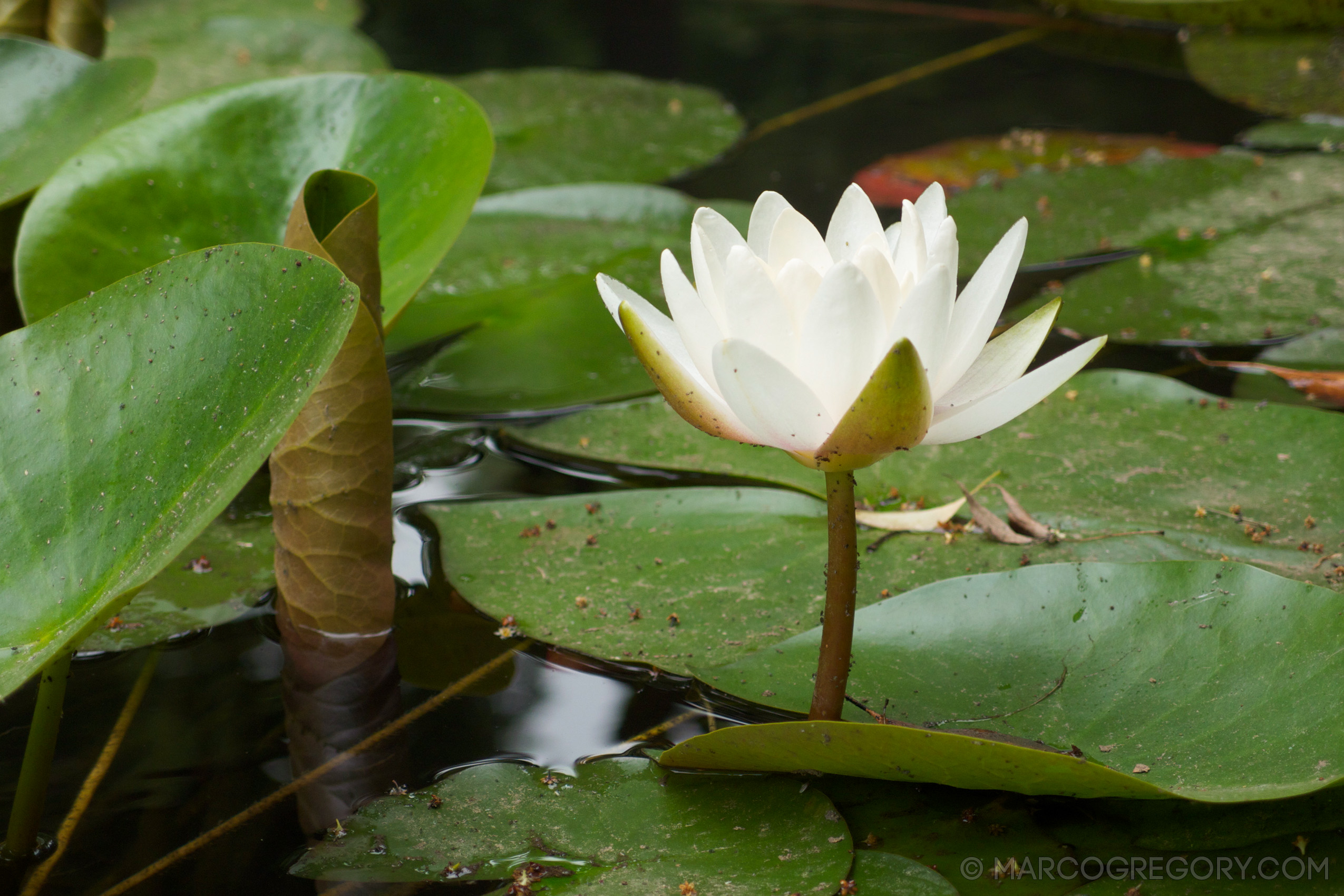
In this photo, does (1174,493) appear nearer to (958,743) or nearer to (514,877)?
(958,743)

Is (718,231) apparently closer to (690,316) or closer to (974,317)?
(690,316)

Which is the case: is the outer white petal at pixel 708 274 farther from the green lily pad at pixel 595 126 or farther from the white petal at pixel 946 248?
the green lily pad at pixel 595 126

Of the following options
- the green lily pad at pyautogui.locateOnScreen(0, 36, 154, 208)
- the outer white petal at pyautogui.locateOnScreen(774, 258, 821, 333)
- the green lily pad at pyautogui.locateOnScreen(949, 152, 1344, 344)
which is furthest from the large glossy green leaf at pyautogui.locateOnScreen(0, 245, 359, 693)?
the green lily pad at pyautogui.locateOnScreen(949, 152, 1344, 344)

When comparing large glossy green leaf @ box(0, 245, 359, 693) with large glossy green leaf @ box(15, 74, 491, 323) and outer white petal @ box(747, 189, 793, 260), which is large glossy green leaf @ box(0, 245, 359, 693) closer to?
outer white petal @ box(747, 189, 793, 260)

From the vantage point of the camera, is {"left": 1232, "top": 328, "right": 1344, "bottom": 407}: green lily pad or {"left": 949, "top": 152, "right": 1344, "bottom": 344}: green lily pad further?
{"left": 949, "top": 152, "right": 1344, "bottom": 344}: green lily pad

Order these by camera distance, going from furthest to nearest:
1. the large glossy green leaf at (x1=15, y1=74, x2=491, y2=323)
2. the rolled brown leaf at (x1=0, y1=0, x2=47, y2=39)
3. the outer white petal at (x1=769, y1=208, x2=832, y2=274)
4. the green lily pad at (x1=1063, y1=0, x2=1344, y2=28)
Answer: the green lily pad at (x1=1063, y1=0, x2=1344, y2=28), the rolled brown leaf at (x1=0, y1=0, x2=47, y2=39), the large glossy green leaf at (x1=15, y1=74, x2=491, y2=323), the outer white petal at (x1=769, y1=208, x2=832, y2=274)

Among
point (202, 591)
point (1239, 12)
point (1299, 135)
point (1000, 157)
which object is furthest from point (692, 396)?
point (1239, 12)

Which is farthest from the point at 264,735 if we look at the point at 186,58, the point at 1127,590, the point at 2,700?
the point at 186,58
